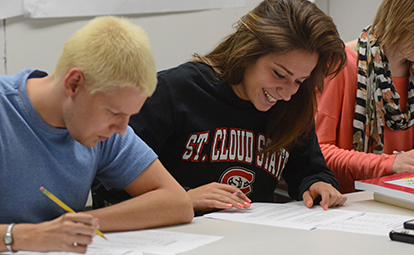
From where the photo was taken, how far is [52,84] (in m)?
0.96

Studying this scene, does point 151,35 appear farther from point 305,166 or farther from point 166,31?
point 305,166

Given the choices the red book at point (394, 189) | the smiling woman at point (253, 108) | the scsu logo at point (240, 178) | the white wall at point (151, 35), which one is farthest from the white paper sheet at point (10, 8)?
the red book at point (394, 189)

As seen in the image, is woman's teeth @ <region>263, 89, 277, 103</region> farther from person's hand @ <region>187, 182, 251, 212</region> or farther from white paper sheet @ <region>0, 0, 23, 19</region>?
white paper sheet @ <region>0, 0, 23, 19</region>

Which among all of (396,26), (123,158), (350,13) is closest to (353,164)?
(396,26)

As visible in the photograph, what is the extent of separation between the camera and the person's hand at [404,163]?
1662mm

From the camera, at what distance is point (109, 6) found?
238 cm

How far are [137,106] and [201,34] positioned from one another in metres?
1.81

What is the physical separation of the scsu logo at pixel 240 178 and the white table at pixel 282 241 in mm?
326

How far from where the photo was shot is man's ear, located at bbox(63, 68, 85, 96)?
0.88 meters

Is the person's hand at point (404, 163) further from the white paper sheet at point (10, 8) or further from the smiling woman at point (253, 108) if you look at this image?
the white paper sheet at point (10, 8)

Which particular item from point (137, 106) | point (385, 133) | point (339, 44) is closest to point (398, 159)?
point (385, 133)

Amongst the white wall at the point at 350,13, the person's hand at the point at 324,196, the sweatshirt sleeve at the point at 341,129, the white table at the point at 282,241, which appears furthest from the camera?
the white wall at the point at 350,13

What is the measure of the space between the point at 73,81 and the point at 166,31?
5.69 feet

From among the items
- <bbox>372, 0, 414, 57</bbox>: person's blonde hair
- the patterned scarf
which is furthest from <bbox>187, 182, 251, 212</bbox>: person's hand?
<bbox>372, 0, 414, 57</bbox>: person's blonde hair
